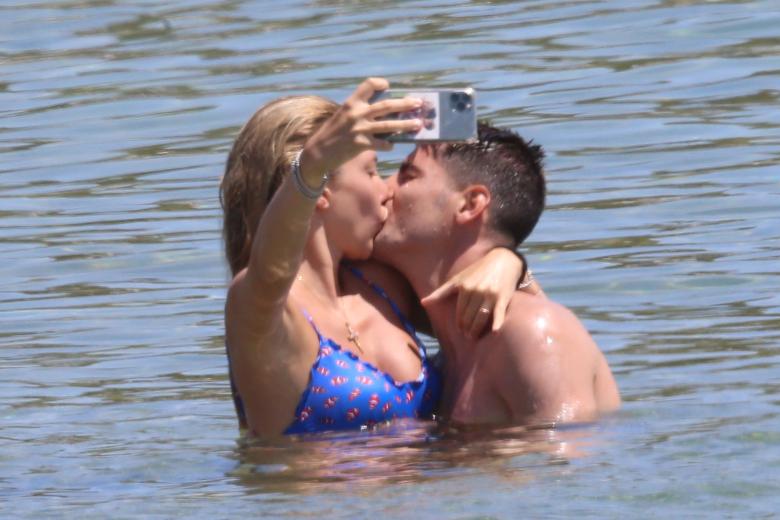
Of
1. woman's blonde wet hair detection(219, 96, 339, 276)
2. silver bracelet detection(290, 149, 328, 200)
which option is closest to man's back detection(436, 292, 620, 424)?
woman's blonde wet hair detection(219, 96, 339, 276)

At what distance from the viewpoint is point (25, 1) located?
17.3 m

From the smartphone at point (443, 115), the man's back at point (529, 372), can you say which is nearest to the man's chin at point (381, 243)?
the man's back at point (529, 372)

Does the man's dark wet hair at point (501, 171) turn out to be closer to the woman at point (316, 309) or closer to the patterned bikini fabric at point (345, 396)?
the woman at point (316, 309)

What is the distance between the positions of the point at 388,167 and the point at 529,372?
15.8 feet

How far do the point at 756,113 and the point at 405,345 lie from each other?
18.2 ft

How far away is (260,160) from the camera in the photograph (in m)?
6.16

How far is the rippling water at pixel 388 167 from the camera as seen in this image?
615 centimetres

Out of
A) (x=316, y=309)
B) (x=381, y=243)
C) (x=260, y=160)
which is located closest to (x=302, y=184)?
(x=260, y=160)

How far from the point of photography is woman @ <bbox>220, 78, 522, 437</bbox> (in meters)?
6.05

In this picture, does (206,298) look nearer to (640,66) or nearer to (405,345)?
(405,345)

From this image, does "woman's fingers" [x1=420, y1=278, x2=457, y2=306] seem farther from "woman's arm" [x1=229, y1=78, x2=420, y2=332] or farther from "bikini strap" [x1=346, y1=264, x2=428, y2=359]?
"woman's arm" [x1=229, y1=78, x2=420, y2=332]

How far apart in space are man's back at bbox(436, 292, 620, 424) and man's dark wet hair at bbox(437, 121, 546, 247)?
0.28 m

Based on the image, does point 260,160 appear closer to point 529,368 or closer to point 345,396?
point 345,396

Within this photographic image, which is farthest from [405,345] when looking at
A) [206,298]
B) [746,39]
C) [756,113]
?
[746,39]
